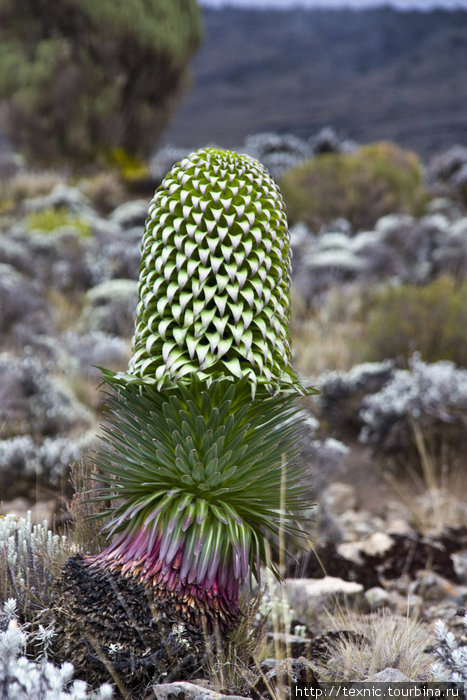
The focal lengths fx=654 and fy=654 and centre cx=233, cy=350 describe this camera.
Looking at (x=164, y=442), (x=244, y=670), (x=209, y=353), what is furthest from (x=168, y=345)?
(x=244, y=670)

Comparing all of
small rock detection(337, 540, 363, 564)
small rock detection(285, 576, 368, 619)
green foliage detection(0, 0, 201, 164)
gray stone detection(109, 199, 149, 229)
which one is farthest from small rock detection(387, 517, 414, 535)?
green foliage detection(0, 0, 201, 164)

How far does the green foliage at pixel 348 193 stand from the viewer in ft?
39.7

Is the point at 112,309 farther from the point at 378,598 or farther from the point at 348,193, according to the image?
the point at 348,193

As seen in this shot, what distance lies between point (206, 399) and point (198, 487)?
0.81 ft

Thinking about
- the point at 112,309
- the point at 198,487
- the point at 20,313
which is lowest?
the point at 198,487

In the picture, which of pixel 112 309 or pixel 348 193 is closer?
pixel 112 309

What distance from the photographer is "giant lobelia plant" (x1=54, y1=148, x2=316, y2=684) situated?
180cm

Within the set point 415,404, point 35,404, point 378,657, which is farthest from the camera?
point 35,404

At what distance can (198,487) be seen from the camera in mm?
1822

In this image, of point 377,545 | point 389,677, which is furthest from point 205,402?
point 377,545

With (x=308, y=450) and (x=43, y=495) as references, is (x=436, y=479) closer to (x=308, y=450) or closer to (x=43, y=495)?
(x=308, y=450)

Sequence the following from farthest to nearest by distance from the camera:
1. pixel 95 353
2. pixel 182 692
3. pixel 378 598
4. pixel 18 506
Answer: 1. pixel 95 353
2. pixel 18 506
3. pixel 378 598
4. pixel 182 692

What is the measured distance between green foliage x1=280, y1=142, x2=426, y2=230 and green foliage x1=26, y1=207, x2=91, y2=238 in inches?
148

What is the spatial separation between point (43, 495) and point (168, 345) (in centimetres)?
264
